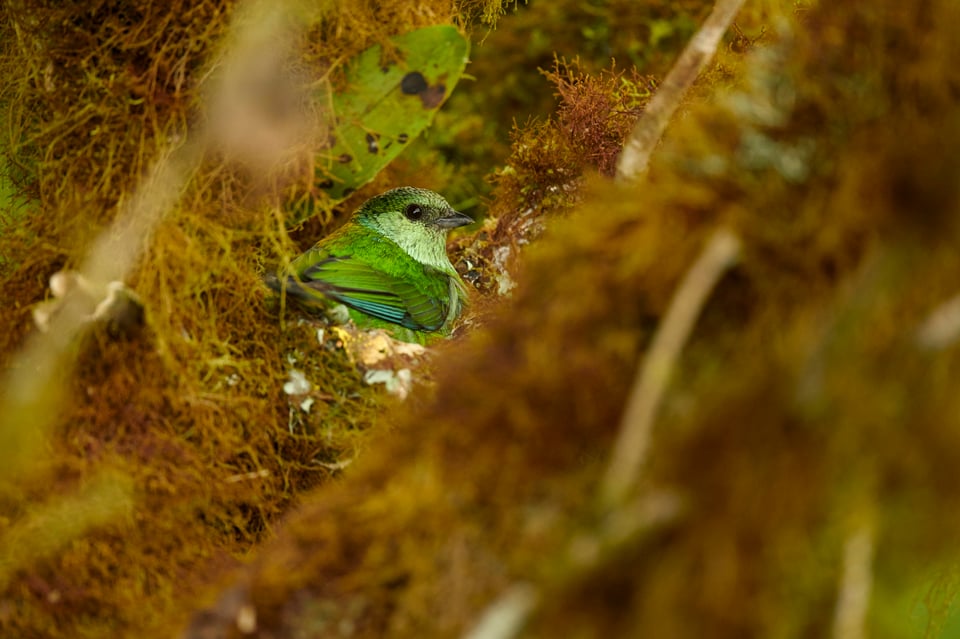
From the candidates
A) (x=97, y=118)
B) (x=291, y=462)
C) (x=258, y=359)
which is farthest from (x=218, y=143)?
(x=291, y=462)

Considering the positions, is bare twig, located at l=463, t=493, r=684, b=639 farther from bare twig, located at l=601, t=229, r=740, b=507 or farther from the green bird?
the green bird

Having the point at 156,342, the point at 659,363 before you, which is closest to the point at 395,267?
the point at 156,342

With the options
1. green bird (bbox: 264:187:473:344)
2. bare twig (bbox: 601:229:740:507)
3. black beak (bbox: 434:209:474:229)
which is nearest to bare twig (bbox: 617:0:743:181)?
bare twig (bbox: 601:229:740:507)

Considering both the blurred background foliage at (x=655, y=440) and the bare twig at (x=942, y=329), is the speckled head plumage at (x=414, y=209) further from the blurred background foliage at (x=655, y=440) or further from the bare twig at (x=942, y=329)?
the bare twig at (x=942, y=329)

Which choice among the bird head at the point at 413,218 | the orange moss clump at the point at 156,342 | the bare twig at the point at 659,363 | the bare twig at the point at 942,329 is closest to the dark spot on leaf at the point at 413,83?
the orange moss clump at the point at 156,342

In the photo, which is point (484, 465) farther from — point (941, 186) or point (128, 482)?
point (128, 482)

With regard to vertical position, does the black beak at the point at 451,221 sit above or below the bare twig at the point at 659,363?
below
